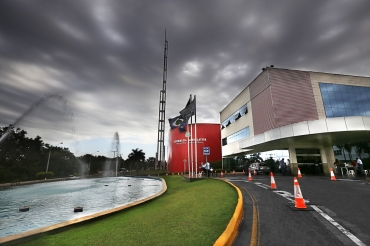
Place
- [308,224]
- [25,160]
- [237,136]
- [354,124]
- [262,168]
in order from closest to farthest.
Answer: [308,224] < [354,124] < [262,168] < [237,136] < [25,160]

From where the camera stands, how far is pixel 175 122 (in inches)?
874

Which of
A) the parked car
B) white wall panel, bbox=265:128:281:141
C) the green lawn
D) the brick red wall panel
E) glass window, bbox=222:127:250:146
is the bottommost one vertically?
the green lawn

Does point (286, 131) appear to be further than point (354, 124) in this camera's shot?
Yes

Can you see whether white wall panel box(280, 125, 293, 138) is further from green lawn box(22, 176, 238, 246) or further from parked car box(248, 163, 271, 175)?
green lawn box(22, 176, 238, 246)

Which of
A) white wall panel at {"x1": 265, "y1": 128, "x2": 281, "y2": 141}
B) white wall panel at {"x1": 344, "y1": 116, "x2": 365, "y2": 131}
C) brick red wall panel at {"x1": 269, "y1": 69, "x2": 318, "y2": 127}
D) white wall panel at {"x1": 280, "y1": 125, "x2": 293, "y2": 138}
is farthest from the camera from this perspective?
brick red wall panel at {"x1": 269, "y1": 69, "x2": 318, "y2": 127}

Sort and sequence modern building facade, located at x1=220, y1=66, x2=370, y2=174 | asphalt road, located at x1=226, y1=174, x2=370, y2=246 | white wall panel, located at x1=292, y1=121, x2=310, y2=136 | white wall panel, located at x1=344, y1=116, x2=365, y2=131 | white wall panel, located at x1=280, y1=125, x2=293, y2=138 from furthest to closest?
modern building facade, located at x1=220, y1=66, x2=370, y2=174
white wall panel, located at x1=280, y1=125, x2=293, y2=138
white wall panel, located at x1=292, y1=121, x2=310, y2=136
white wall panel, located at x1=344, y1=116, x2=365, y2=131
asphalt road, located at x1=226, y1=174, x2=370, y2=246

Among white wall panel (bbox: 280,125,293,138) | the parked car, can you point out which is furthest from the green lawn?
the parked car

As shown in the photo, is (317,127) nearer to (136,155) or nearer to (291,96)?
(291,96)

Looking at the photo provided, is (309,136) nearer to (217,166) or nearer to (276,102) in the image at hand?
(276,102)

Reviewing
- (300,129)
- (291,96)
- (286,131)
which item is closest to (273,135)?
(286,131)

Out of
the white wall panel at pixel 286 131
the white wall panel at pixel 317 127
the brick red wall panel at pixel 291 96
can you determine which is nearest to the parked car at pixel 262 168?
the brick red wall panel at pixel 291 96

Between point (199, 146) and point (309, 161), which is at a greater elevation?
point (199, 146)

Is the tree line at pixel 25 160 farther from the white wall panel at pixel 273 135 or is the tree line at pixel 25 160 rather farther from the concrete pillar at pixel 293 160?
the concrete pillar at pixel 293 160

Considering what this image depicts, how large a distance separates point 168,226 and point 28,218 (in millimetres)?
6423
